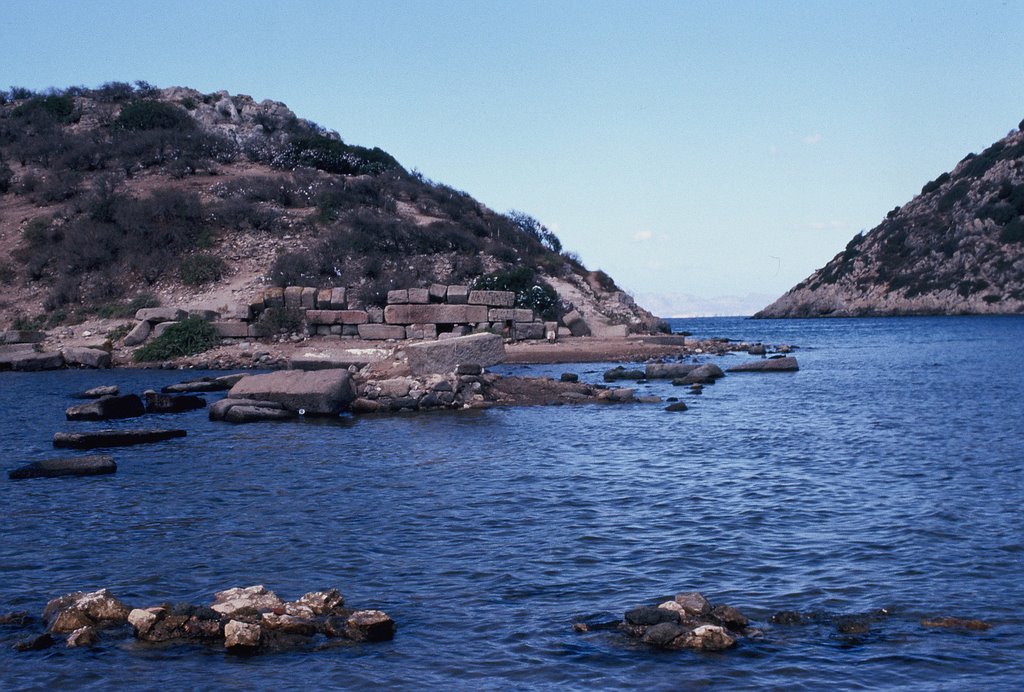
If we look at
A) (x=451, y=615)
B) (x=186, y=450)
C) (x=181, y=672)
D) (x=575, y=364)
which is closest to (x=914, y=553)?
(x=451, y=615)

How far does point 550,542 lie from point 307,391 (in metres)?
10.5

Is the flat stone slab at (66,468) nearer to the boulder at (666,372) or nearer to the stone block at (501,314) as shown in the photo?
the boulder at (666,372)

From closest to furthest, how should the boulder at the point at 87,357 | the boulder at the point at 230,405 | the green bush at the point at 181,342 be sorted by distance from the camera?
the boulder at the point at 230,405 < the boulder at the point at 87,357 < the green bush at the point at 181,342

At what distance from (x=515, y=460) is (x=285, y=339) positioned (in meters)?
20.7

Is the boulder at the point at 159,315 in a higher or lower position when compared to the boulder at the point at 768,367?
higher

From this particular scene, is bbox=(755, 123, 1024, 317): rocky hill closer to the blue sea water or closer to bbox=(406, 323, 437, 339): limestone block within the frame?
bbox=(406, 323, 437, 339): limestone block

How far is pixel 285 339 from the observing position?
31875 mm

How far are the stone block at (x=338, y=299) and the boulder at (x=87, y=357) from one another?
24.9 feet

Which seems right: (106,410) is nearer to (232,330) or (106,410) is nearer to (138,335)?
(232,330)

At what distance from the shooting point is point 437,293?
1304 inches

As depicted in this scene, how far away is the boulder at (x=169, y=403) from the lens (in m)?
19.3

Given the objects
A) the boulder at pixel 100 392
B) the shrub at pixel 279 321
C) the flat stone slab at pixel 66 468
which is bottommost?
the flat stone slab at pixel 66 468

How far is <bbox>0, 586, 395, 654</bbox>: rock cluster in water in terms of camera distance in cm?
614

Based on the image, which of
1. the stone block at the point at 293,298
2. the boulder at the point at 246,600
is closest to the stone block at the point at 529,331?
the stone block at the point at 293,298
